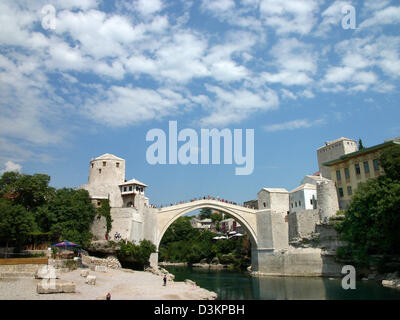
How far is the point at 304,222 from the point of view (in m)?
30.8

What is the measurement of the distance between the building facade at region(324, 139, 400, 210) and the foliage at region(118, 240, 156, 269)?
18.7m

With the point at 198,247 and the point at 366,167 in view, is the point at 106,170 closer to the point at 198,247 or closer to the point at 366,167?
the point at 366,167

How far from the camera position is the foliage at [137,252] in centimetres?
2470

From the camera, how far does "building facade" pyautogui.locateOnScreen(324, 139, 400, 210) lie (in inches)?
1082

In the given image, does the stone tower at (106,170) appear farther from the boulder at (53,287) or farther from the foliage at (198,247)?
the foliage at (198,247)

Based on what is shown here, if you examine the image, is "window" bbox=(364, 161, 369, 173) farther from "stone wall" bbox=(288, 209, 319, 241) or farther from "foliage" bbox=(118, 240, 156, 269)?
"foliage" bbox=(118, 240, 156, 269)

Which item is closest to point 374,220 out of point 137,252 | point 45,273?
point 137,252

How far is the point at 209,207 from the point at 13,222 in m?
19.1

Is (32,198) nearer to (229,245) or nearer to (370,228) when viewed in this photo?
(370,228)

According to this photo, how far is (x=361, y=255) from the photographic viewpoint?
76.0 ft

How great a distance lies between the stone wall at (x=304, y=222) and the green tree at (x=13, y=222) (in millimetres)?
22986

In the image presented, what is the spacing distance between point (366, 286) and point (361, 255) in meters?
2.74

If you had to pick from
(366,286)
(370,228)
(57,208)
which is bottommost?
(366,286)
